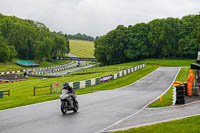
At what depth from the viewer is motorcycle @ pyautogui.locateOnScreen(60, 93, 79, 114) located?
1397 centimetres

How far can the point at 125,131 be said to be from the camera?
32.8ft

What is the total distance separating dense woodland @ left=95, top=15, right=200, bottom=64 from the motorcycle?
7532 cm

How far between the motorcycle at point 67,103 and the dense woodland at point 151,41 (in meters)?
75.3

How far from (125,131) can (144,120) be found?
270 cm

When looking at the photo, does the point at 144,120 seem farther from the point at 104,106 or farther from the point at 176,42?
the point at 176,42

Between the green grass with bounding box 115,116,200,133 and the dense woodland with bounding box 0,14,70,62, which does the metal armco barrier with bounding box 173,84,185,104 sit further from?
the dense woodland with bounding box 0,14,70,62

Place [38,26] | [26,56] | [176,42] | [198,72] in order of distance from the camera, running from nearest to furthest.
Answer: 1. [198,72]
2. [176,42]
3. [26,56]
4. [38,26]

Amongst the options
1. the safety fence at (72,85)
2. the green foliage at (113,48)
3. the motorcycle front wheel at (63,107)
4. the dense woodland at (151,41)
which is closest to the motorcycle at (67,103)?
the motorcycle front wheel at (63,107)

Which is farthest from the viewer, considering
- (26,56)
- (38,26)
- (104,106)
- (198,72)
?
(38,26)

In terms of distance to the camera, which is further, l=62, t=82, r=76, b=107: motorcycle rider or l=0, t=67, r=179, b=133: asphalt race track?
l=62, t=82, r=76, b=107: motorcycle rider

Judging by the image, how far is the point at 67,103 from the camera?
47.5ft

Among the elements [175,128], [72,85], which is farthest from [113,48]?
[175,128]

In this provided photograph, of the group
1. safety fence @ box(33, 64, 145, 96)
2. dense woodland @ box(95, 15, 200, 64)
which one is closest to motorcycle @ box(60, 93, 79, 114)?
safety fence @ box(33, 64, 145, 96)

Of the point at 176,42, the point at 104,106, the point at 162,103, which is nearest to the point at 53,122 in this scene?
the point at 104,106
